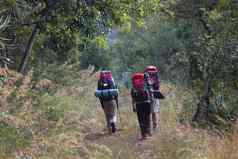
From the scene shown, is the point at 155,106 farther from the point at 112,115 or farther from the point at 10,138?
the point at 10,138

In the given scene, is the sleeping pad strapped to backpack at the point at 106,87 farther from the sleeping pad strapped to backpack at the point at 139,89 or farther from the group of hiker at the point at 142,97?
the sleeping pad strapped to backpack at the point at 139,89

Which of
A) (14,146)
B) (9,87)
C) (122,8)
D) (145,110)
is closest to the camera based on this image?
(14,146)

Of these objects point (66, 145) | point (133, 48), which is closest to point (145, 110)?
point (66, 145)

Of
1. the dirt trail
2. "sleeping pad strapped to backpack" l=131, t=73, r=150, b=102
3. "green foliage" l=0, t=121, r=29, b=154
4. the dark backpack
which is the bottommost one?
the dirt trail

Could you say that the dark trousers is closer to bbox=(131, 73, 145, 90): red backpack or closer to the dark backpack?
bbox=(131, 73, 145, 90): red backpack

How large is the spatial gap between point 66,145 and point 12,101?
1090 millimetres

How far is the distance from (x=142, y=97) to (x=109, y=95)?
1.60 meters

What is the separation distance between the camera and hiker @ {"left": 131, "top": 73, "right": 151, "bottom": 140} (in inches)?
436

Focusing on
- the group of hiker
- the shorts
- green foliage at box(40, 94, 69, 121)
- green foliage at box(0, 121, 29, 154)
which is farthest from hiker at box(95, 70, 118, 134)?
green foliage at box(0, 121, 29, 154)

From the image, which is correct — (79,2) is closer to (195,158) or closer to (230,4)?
(230,4)

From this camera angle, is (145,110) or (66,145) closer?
(66,145)

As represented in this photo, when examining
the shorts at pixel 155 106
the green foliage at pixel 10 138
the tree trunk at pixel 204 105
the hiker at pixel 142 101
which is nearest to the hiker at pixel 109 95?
the shorts at pixel 155 106

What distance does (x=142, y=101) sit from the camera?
1119 centimetres

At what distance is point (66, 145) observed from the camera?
7.02m
